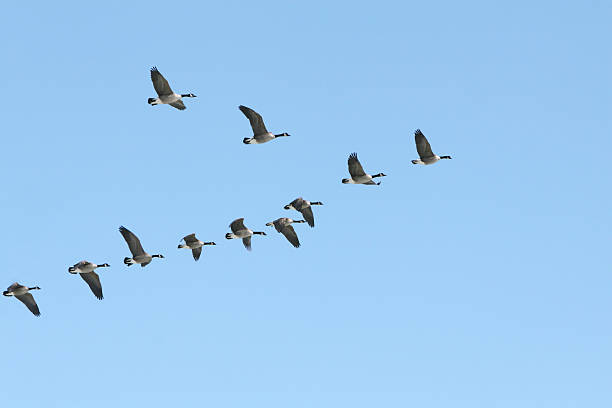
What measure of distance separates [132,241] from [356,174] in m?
12.2

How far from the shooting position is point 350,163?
7888 centimetres

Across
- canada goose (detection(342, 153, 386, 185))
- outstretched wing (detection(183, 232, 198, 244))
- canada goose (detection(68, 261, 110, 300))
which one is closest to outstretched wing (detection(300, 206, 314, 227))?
canada goose (detection(342, 153, 386, 185))

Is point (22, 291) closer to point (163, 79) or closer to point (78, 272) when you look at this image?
point (78, 272)

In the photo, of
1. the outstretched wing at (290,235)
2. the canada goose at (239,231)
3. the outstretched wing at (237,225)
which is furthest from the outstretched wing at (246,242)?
the outstretched wing at (290,235)

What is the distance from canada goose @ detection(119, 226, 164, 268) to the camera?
78250mm

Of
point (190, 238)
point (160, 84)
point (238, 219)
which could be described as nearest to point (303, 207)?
point (238, 219)

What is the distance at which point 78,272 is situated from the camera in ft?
263

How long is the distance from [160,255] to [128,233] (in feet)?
13.1

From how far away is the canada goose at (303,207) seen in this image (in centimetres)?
8181

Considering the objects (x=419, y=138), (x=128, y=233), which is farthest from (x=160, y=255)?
(x=419, y=138)

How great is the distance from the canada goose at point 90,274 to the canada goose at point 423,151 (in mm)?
17851

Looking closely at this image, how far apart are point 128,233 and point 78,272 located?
3970mm

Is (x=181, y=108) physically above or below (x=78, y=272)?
above

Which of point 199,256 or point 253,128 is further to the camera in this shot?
point 199,256
